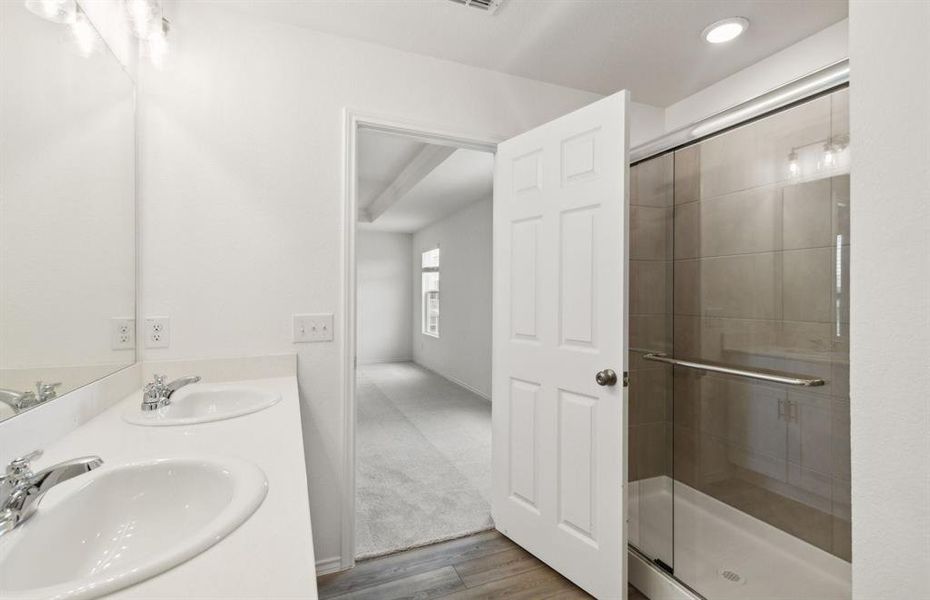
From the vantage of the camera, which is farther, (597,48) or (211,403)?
(597,48)

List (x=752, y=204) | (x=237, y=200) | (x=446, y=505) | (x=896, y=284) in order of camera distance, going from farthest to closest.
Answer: (x=446, y=505) → (x=752, y=204) → (x=237, y=200) → (x=896, y=284)

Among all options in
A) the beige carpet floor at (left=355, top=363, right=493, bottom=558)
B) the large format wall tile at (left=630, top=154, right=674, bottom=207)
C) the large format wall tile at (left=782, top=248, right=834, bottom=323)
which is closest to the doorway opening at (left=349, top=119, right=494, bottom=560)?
the beige carpet floor at (left=355, top=363, right=493, bottom=558)

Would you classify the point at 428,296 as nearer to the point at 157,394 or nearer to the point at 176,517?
the point at 157,394

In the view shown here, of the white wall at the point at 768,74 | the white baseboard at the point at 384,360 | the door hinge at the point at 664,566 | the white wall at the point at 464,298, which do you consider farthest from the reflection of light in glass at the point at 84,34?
the white baseboard at the point at 384,360

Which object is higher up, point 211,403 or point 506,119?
point 506,119

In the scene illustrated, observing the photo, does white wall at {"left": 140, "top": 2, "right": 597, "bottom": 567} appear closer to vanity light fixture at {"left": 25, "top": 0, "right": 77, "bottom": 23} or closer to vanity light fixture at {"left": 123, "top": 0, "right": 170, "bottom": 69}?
vanity light fixture at {"left": 123, "top": 0, "right": 170, "bottom": 69}

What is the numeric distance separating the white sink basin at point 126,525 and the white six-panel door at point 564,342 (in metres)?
1.31

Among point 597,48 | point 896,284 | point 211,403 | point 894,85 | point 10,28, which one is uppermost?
point 597,48

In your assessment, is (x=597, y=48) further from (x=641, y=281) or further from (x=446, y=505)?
(x=446, y=505)

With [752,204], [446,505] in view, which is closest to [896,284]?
[752,204]

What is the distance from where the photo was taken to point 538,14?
185cm

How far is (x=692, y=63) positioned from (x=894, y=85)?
1.66 m

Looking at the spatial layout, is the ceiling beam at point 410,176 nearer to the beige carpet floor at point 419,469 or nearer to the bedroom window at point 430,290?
the bedroom window at point 430,290

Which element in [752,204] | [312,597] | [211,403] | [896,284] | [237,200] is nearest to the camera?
[312,597]
